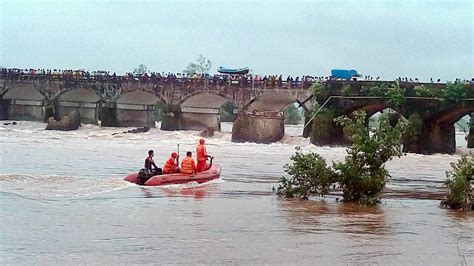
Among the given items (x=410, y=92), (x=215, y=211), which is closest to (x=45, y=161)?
(x=215, y=211)

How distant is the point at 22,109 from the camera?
7125 cm

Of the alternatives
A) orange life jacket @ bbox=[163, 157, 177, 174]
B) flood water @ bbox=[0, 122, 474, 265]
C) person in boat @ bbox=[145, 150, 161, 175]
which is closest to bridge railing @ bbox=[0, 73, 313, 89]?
flood water @ bbox=[0, 122, 474, 265]

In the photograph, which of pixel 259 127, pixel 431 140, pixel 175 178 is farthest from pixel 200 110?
Answer: pixel 175 178

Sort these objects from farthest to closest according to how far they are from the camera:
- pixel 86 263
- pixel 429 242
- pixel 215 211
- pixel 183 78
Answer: pixel 183 78
pixel 215 211
pixel 429 242
pixel 86 263

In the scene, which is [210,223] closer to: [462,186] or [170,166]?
[462,186]

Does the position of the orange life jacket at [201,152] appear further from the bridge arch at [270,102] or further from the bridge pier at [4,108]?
the bridge pier at [4,108]

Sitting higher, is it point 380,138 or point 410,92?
point 410,92

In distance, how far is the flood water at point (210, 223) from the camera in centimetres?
1294

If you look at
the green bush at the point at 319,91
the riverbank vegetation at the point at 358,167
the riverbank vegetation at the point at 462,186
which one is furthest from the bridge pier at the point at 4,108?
the riverbank vegetation at the point at 462,186

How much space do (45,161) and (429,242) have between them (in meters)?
20.7

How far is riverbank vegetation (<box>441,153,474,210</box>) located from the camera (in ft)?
64.3

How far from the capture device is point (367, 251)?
536 inches

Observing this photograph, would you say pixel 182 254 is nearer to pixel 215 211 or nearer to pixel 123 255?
pixel 123 255

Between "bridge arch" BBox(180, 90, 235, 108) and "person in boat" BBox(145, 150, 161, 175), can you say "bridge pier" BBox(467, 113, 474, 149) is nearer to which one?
"bridge arch" BBox(180, 90, 235, 108)
